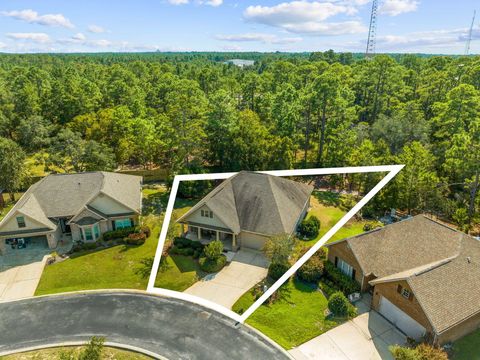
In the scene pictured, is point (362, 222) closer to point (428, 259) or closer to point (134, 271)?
point (428, 259)

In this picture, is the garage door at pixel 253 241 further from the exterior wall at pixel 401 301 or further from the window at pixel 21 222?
the window at pixel 21 222

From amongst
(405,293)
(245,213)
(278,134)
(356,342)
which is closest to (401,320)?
(405,293)

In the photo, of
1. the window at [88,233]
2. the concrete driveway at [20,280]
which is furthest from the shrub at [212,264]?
the concrete driveway at [20,280]

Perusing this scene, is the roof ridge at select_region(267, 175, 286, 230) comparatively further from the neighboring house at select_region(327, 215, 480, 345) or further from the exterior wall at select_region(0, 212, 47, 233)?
the exterior wall at select_region(0, 212, 47, 233)

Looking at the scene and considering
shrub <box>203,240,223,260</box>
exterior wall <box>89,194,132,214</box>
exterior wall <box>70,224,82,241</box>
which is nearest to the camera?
shrub <box>203,240,223,260</box>

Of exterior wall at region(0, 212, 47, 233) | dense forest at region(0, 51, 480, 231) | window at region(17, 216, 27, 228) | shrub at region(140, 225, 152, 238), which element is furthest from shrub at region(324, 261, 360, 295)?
window at region(17, 216, 27, 228)

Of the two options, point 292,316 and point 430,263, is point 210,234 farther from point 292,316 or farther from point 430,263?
point 430,263
